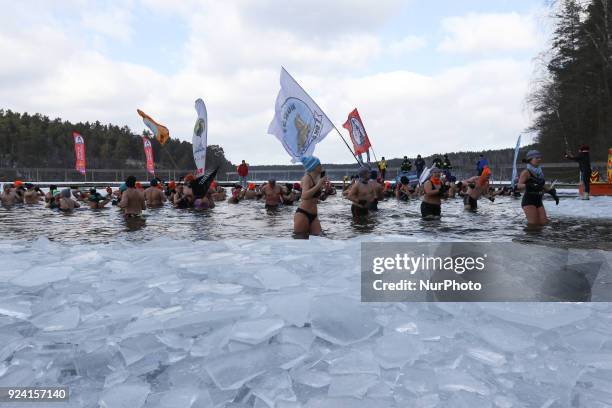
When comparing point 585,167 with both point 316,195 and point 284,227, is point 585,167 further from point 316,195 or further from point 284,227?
point 316,195

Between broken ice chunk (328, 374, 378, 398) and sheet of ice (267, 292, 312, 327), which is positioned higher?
sheet of ice (267, 292, 312, 327)

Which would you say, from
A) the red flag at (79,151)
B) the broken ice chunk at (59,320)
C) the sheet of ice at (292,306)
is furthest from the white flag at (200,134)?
the red flag at (79,151)

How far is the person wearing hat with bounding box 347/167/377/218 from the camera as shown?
35.1 ft

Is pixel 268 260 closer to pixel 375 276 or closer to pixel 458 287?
pixel 375 276

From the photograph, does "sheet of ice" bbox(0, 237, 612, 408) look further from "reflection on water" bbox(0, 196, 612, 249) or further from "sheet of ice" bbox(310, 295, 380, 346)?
"reflection on water" bbox(0, 196, 612, 249)

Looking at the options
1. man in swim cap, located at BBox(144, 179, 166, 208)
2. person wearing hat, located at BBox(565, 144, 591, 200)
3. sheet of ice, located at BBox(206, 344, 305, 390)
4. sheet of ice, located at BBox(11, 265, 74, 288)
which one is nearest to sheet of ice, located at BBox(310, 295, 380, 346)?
sheet of ice, located at BBox(206, 344, 305, 390)

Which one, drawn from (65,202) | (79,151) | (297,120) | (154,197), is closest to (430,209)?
(297,120)

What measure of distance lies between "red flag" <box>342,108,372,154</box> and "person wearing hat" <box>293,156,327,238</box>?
12.4m

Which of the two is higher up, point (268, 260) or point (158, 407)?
point (268, 260)

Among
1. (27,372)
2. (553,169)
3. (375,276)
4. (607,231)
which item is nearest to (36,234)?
(27,372)

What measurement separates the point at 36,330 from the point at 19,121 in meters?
90.0

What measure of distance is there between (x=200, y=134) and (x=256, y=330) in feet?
39.5

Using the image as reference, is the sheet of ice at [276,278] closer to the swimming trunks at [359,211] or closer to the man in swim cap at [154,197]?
the swimming trunks at [359,211]

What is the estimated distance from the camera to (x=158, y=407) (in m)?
2.04
